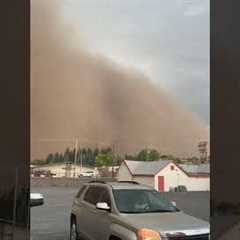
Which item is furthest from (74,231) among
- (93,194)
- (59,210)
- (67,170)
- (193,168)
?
(59,210)

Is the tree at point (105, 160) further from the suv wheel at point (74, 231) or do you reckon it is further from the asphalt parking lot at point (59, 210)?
the suv wheel at point (74, 231)

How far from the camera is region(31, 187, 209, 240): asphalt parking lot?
14.6m

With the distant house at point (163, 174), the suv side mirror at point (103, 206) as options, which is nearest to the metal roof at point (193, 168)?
the distant house at point (163, 174)

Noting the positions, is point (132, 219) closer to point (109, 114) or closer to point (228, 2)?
point (228, 2)

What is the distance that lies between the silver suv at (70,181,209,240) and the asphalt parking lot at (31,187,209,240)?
2.23 metres

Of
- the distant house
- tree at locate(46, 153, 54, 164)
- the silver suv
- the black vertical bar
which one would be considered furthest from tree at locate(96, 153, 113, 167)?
the black vertical bar

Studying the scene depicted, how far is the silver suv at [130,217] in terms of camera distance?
28.5ft

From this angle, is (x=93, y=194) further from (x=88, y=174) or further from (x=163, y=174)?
(x=88, y=174)

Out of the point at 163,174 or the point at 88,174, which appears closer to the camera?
the point at 163,174

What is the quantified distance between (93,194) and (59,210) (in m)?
9.25

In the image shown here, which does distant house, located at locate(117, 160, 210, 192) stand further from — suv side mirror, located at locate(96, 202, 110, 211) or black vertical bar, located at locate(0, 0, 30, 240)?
black vertical bar, located at locate(0, 0, 30, 240)

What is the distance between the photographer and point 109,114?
56.3ft

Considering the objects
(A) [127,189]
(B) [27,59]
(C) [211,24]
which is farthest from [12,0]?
(A) [127,189]

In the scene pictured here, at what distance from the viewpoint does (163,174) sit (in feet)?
58.9
